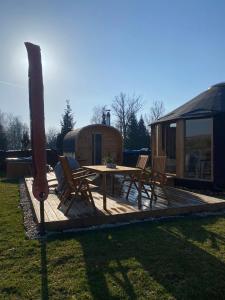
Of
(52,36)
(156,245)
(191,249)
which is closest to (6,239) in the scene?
(156,245)

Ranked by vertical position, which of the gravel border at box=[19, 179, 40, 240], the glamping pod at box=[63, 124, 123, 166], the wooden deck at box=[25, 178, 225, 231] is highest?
the glamping pod at box=[63, 124, 123, 166]

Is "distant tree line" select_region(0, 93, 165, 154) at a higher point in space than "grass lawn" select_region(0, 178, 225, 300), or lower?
higher

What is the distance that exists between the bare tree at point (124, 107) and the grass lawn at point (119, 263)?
3330 cm

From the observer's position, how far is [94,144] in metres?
14.6

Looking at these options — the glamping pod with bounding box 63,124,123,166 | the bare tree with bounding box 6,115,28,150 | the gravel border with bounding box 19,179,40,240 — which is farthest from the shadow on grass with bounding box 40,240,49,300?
the bare tree with bounding box 6,115,28,150

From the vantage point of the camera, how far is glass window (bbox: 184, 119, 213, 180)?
8.58m

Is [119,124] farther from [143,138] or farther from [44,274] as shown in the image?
[44,274]

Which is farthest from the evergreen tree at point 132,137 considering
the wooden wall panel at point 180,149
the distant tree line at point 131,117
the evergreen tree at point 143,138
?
the wooden wall panel at point 180,149

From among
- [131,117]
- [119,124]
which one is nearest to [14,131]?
[119,124]

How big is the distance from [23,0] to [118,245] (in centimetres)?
633

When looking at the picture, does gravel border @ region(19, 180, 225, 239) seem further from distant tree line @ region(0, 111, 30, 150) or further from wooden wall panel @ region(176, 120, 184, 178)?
distant tree line @ region(0, 111, 30, 150)

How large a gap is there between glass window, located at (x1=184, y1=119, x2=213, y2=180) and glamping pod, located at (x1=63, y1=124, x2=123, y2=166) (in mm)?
5550

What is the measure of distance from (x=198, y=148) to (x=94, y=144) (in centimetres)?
685

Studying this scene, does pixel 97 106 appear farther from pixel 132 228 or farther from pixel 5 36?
pixel 132 228
